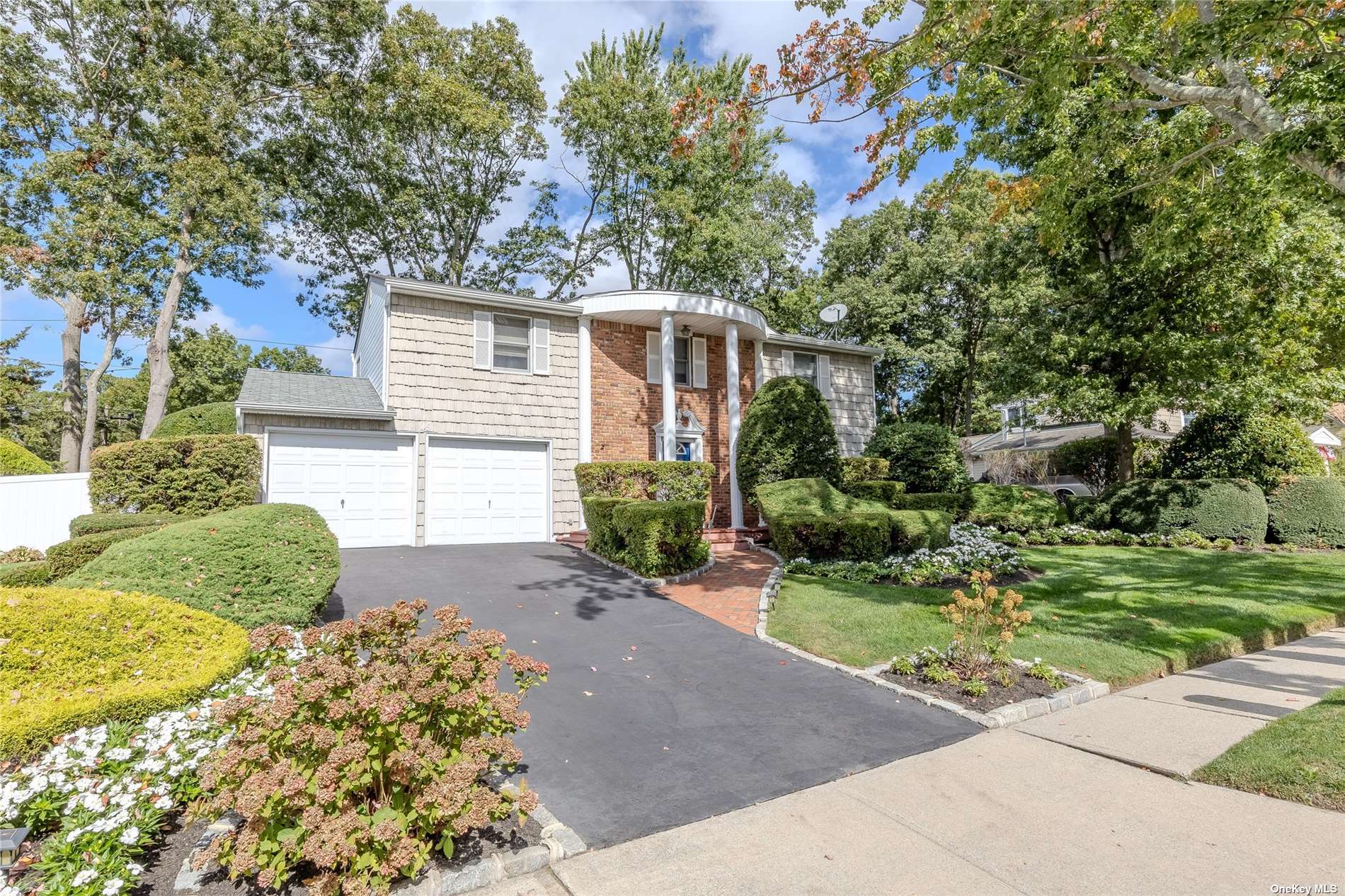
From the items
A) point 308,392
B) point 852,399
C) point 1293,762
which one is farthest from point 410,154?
point 1293,762

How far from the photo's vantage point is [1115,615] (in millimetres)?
A: 6934

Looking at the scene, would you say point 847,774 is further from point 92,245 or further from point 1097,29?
point 92,245

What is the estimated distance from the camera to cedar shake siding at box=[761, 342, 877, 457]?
1722 cm

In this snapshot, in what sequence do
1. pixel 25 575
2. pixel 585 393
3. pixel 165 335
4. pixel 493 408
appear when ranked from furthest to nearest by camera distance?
1. pixel 165 335
2. pixel 585 393
3. pixel 493 408
4. pixel 25 575

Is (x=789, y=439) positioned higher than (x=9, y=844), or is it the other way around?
(x=789, y=439)

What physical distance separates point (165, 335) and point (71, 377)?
3945 mm

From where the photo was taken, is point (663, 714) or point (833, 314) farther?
point (833, 314)

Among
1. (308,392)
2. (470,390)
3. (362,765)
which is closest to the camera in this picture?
(362,765)

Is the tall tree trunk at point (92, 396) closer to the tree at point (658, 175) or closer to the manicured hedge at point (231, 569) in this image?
the tree at point (658, 175)

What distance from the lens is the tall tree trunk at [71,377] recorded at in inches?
733

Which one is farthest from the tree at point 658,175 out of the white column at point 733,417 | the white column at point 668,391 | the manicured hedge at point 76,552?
the manicured hedge at point 76,552

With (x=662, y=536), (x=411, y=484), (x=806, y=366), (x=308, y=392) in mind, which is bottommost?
(x=662, y=536)

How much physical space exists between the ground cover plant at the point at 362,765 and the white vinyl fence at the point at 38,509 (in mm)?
10292

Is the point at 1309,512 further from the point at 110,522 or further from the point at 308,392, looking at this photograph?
the point at 110,522
